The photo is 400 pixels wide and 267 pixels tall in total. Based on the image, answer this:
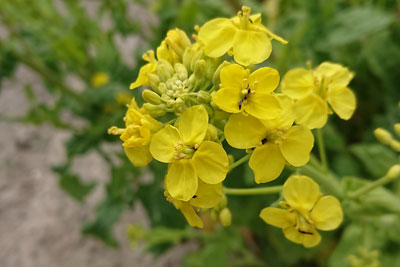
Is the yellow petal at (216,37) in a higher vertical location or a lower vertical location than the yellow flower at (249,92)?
higher

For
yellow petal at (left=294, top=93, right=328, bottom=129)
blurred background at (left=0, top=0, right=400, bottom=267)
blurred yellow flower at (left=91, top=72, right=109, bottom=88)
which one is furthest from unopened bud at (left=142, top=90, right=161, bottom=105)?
blurred yellow flower at (left=91, top=72, right=109, bottom=88)

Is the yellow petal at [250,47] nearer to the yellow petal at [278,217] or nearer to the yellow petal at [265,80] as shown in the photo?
the yellow petal at [265,80]

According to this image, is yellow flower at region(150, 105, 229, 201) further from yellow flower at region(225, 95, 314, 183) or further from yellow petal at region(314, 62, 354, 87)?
yellow petal at region(314, 62, 354, 87)

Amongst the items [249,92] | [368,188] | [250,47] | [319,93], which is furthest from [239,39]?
[368,188]

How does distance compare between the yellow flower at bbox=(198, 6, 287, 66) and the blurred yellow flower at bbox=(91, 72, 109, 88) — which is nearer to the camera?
the yellow flower at bbox=(198, 6, 287, 66)

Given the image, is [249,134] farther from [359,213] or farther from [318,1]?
[318,1]

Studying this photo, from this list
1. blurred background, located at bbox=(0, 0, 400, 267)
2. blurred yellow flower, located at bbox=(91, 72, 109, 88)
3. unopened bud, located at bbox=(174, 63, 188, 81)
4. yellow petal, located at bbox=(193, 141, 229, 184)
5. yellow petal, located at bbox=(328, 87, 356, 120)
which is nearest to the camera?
yellow petal, located at bbox=(193, 141, 229, 184)

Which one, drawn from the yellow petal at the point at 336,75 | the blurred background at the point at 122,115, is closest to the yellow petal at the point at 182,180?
the yellow petal at the point at 336,75
